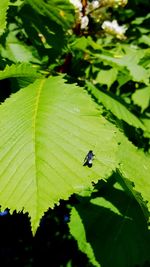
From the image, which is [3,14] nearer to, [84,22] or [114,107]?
[114,107]

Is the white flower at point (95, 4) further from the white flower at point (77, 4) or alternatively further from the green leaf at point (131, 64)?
the green leaf at point (131, 64)

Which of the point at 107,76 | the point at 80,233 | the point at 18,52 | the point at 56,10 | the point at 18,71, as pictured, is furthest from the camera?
the point at 107,76

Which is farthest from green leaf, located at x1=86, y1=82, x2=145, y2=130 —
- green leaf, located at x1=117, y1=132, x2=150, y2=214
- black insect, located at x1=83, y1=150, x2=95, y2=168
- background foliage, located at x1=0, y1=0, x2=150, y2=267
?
black insect, located at x1=83, y1=150, x2=95, y2=168

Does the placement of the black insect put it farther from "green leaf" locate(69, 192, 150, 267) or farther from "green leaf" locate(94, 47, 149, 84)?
"green leaf" locate(94, 47, 149, 84)

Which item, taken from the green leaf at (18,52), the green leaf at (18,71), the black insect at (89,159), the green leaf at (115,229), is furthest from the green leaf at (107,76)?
the black insect at (89,159)

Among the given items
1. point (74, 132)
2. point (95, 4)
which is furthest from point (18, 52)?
point (74, 132)

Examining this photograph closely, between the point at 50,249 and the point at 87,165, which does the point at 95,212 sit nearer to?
the point at 87,165

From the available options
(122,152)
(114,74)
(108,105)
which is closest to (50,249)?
(114,74)

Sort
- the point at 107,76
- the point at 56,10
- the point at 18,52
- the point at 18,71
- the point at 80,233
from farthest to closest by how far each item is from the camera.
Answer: the point at 107,76, the point at 18,52, the point at 80,233, the point at 56,10, the point at 18,71
